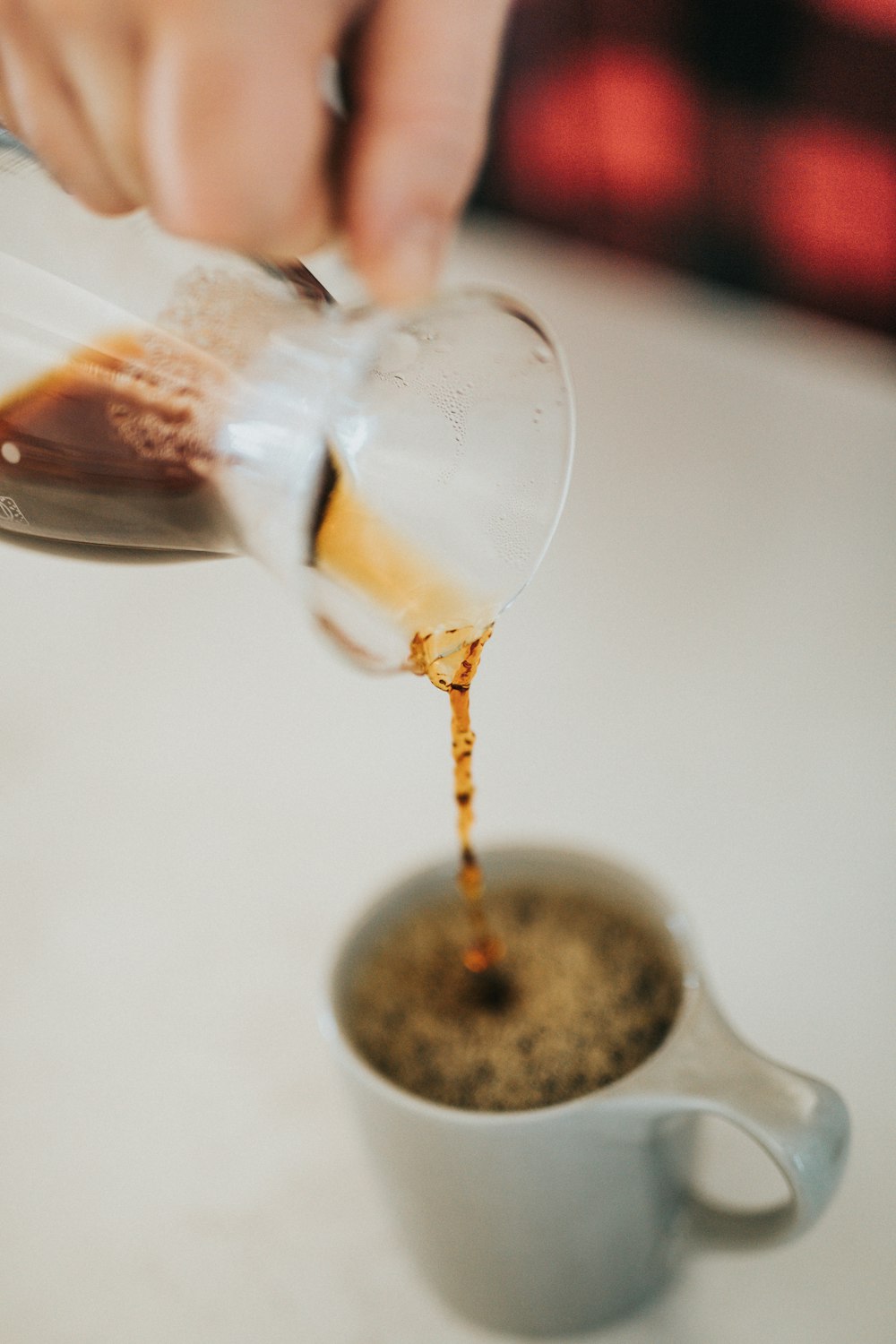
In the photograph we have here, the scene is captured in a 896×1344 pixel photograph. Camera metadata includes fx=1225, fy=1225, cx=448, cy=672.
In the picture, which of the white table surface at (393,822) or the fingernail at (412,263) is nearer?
the fingernail at (412,263)

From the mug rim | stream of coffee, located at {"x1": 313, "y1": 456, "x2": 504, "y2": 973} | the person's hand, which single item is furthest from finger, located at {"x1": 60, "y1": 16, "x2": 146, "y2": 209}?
the mug rim

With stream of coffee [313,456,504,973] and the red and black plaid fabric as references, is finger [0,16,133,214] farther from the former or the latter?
the red and black plaid fabric

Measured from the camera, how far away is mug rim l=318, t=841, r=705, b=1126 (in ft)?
1.44

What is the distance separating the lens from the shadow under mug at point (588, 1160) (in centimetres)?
44

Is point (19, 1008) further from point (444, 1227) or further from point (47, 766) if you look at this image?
point (444, 1227)

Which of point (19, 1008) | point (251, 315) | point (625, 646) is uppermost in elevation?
point (251, 315)

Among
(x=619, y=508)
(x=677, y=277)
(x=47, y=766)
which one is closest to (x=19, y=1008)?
(x=47, y=766)

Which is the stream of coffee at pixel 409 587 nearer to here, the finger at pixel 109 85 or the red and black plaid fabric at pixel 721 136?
the finger at pixel 109 85

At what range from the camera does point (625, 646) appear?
2.88ft

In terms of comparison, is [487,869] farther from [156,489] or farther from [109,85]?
[109,85]

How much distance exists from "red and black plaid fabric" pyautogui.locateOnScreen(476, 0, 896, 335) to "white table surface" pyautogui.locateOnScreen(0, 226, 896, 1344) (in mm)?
303

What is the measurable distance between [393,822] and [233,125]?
0.51m

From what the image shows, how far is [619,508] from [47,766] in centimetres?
48

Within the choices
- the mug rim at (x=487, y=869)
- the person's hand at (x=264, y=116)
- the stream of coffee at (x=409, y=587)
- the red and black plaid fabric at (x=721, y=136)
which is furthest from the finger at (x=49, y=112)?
the red and black plaid fabric at (x=721, y=136)
